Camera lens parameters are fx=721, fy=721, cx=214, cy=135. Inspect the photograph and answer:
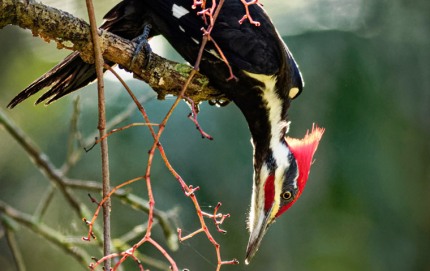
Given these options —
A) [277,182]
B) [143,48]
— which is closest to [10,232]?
[143,48]

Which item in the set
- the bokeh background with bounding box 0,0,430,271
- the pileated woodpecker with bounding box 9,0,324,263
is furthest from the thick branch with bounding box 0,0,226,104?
the bokeh background with bounding box 0,0,430,271

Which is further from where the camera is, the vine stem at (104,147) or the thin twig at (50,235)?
the thin twig at (50,235)

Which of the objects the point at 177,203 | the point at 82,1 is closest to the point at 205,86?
the point at 82,1

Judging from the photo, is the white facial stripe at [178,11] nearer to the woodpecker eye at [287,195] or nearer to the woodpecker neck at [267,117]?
the woodpecker neck at [267,117]

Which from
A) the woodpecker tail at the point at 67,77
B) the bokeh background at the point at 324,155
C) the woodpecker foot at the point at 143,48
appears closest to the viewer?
the woodpecker foot at the point at 143,48

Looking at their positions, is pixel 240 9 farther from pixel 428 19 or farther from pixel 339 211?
pixel 428 19

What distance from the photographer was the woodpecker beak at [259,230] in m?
2.47

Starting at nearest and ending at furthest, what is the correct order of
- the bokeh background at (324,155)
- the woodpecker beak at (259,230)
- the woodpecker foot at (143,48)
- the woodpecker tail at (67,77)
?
the woodpecker foot at (143,48)
the woodpecker tail at (67,77)
the woodpecker beak at (259,230)
the bokeh background at (324,155)

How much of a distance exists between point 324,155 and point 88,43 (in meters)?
3.49

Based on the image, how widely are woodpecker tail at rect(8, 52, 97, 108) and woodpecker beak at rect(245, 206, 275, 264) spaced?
0.76 m

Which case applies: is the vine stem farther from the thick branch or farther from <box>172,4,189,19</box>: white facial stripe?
<box>172,4,189,19</box>: white facial stripe

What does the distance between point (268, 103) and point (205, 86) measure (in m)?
0.22

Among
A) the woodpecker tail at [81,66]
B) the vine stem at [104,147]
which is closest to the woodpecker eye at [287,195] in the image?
the woodpecker tail at [81,66]

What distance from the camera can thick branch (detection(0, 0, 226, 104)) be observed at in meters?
1.90
